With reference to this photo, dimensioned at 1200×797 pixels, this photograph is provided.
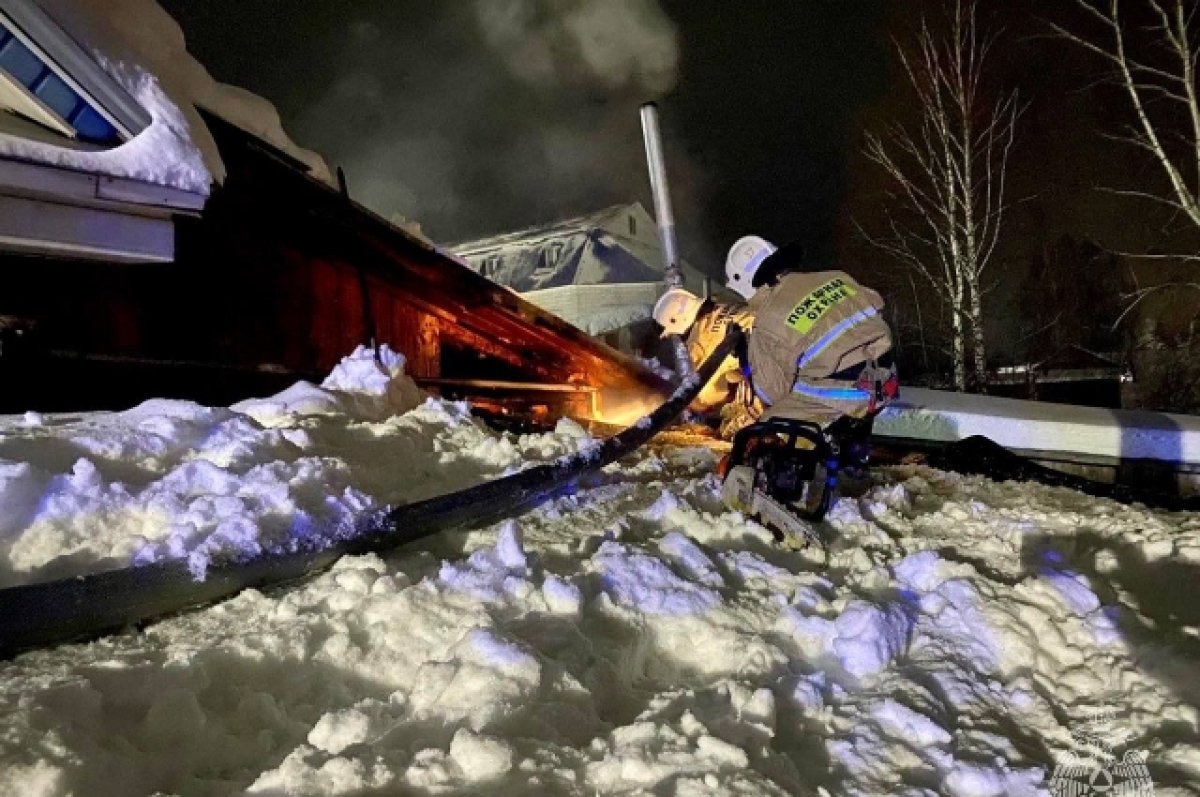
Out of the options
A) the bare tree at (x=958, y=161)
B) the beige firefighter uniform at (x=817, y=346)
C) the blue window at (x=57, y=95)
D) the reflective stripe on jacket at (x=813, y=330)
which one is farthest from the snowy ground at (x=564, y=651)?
the bare tree at (x=958, y=161)

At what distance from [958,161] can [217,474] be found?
15.2 meters

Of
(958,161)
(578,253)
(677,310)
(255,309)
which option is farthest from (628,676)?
(578,253)

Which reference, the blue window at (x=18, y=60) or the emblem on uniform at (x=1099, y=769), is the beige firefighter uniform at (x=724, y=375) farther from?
the blue window at (x=18, y=60)

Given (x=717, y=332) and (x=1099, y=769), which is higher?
(x=717, y=332)

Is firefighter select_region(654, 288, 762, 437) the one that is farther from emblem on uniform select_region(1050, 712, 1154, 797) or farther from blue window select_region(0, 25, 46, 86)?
blue window select_region(0, 25, 46, 86)

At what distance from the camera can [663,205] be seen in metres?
7.44

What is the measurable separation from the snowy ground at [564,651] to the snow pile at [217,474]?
0.02 metres

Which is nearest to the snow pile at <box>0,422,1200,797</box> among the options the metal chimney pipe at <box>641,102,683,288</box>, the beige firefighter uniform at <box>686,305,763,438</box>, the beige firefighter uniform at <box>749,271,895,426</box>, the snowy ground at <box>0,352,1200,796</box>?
the snowy ground at <box>0,352,1200,796</box>

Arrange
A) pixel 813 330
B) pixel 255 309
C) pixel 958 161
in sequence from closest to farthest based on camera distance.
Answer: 1. pixel 813 330
2. pixel 255 309
3. pixel 958 161

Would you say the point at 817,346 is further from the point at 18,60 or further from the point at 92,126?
the point at 18,60

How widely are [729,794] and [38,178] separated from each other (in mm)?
4661

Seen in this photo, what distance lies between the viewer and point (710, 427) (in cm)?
717

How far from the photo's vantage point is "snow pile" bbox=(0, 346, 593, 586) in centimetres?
255

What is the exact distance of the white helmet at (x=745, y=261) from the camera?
470cm
